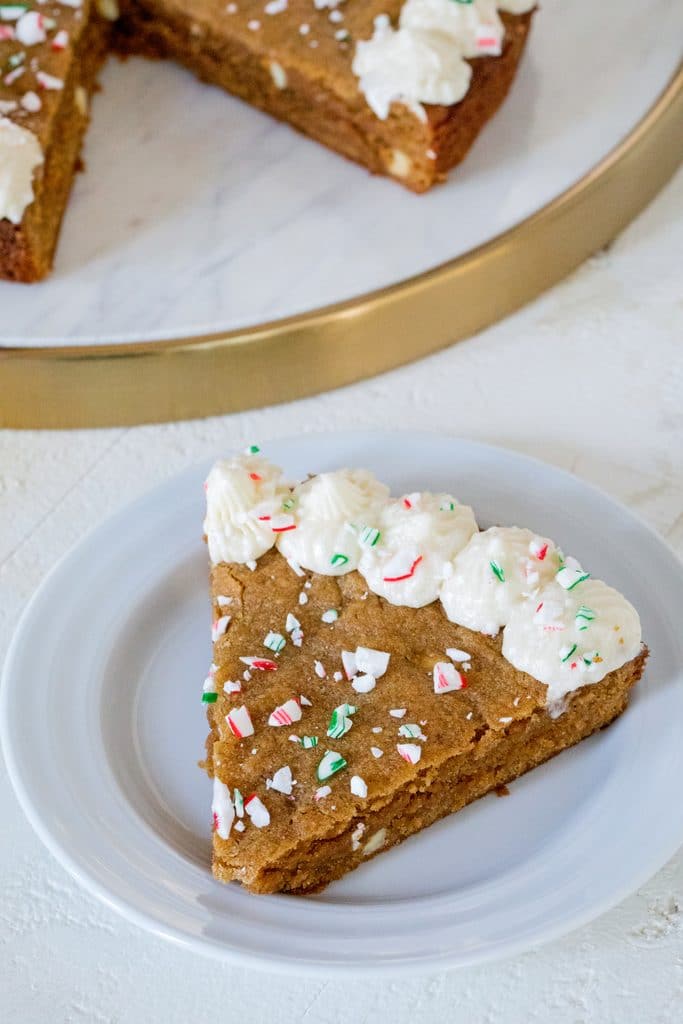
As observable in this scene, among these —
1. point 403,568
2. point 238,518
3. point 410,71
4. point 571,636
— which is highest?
point 410,71

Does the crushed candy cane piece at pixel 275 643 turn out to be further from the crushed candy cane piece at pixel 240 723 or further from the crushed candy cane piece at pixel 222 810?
the crushed candy cane piece at pixel 222 810

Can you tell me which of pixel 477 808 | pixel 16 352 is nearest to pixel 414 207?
pixel 16 352

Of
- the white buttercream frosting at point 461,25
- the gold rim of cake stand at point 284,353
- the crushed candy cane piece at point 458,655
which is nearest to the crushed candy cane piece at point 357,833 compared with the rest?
the crushed candy cane piece at point 458,655

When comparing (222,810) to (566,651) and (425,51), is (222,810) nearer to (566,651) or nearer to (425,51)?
(566,651)

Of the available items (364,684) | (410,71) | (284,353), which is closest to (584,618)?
(364,684)

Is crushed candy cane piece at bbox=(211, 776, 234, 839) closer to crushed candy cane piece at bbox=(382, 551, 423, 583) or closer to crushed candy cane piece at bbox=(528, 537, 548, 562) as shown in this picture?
crushed candy cane piece at bbox=(382, 551, 423, 583)

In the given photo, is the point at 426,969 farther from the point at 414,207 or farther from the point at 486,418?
the point at 414,207
